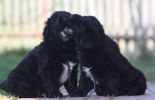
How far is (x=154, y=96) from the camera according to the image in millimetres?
6953

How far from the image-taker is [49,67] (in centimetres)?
682

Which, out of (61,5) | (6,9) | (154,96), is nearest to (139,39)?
(61,5)

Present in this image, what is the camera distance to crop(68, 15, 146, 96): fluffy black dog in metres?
6.72

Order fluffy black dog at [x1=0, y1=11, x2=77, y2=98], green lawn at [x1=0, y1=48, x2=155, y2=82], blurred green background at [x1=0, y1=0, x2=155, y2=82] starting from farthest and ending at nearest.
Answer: blurred green background at [x1=0, y1=0, x2=155, y2=82]
green lawn at [x1=0, y1=48, x2=155, y2=82]
fluffy black dog at [x1=0, y1=11, x2=77, y2=98]

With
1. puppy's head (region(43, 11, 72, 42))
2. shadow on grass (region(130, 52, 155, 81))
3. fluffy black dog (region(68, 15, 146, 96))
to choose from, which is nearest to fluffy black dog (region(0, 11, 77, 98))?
puppy's head (region(43, 11, 72, 42))

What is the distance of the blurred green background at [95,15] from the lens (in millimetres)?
12844

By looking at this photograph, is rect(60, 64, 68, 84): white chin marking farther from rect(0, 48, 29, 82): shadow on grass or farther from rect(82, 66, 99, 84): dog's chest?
rect(0, 48, 29, 82): shadow on grass

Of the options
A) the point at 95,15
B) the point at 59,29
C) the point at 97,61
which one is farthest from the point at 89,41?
the point at 95,15

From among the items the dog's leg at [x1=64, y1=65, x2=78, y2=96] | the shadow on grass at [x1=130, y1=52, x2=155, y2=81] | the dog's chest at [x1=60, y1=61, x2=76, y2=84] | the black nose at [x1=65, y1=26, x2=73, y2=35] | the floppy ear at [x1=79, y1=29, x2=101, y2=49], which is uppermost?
the black nose at [x1=65, y1=26, x2=73, y2=35]

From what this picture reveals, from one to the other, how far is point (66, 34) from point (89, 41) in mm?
276

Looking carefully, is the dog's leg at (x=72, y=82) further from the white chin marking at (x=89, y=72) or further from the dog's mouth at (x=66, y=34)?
the dog's mouth at (x=66, y=34)

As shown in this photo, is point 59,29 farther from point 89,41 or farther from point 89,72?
point 89,72

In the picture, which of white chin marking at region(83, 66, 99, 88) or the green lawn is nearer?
white chin marking at region(83, 66, 99, 88)

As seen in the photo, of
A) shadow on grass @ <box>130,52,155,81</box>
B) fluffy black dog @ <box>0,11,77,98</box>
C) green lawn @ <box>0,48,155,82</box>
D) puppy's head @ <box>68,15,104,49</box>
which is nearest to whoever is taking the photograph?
puppy's head @ <box>68,15,104,49</box>
